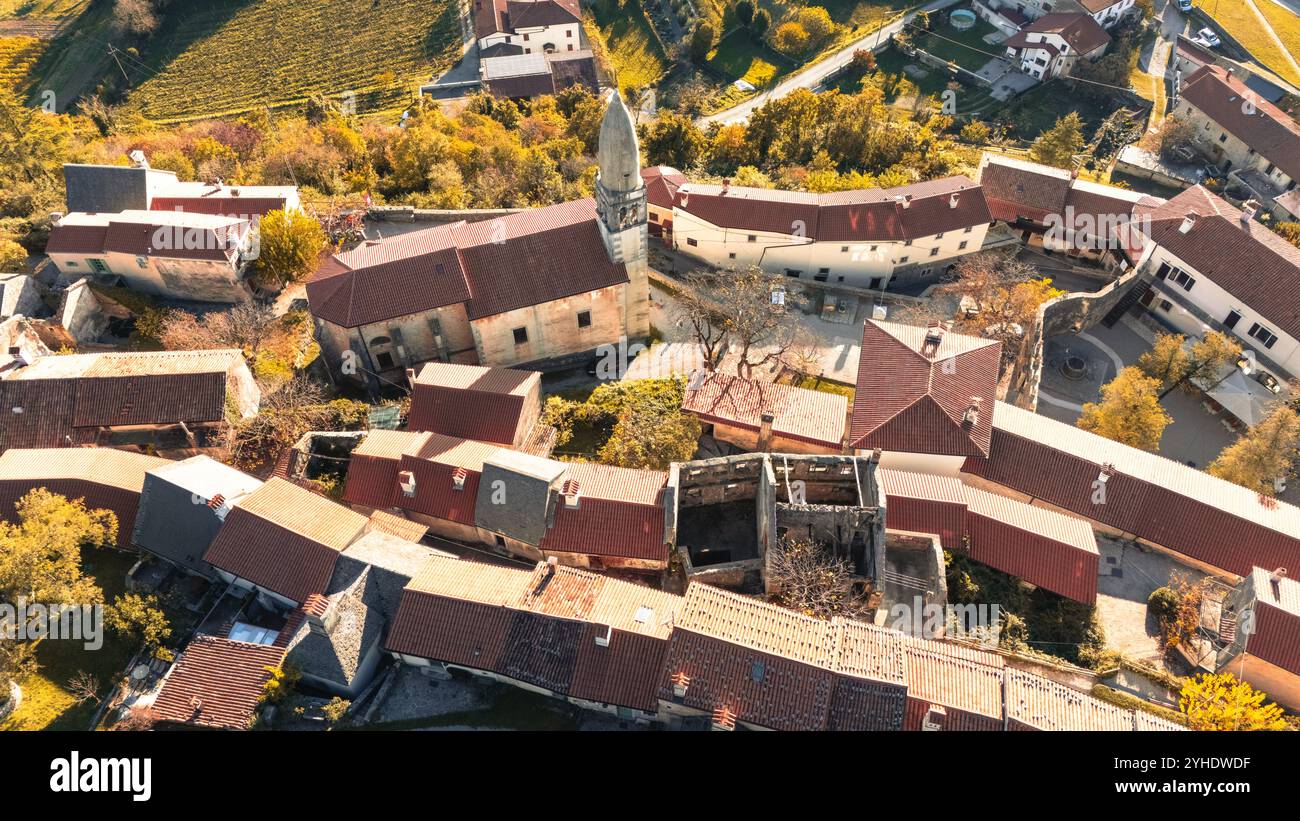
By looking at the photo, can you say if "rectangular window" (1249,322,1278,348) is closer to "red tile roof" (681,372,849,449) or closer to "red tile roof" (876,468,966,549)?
"red tile roof" (876,468,966,549)

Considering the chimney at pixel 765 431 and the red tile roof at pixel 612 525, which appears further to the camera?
the chimney at pixel 765 431

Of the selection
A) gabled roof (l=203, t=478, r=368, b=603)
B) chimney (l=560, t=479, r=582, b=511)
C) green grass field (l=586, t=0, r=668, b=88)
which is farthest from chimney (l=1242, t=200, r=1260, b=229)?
green grass field (l=586, t=0, r=668, b=88)

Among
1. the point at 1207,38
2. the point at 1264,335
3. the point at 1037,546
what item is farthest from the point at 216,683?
the point at 1207,38

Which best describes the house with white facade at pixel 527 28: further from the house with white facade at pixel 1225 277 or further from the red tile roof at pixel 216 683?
the red tile roof at pixel 216 683

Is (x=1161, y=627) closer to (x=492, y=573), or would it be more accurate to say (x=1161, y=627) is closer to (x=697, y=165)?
(x=492, y=573)

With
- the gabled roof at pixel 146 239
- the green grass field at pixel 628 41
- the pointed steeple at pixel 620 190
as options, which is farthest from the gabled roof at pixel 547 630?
the green grass field at pixel 628 41

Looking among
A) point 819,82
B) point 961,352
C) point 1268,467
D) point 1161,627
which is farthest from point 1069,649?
point 819,82

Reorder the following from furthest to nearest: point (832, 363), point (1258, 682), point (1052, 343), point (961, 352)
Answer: point (1052, 343), point (832, 363), point (961, 352), point (1258, 682)
